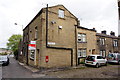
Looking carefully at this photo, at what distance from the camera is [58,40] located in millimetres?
13695

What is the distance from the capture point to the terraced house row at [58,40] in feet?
40.9

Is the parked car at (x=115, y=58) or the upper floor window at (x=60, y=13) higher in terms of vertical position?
the upper floor window at (x=60, y=13)

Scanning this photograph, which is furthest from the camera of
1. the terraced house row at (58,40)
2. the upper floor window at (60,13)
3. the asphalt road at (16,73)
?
the upper floor window at (60,13)

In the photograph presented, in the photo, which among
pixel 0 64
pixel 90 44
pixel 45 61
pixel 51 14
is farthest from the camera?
pixel 90 44

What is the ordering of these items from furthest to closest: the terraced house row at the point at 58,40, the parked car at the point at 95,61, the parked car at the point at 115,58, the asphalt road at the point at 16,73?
the parked car at the point at 115,58 → the parked car at the point at 95,61 → the terraced house row at the point at 58,40 → the asphalt road at the point at 16,73

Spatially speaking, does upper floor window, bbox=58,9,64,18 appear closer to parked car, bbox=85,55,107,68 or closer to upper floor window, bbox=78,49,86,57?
upper floor window, bbox=78,49,86,57

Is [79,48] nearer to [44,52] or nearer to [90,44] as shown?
[90,44]

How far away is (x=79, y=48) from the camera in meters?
16.3

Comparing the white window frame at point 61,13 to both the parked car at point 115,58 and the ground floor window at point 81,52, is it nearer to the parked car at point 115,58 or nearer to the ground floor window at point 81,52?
the ground floor window at point 81,52

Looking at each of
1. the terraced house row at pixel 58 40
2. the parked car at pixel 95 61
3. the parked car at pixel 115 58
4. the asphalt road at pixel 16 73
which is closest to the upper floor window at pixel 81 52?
the terraced house row at pixel 58 40

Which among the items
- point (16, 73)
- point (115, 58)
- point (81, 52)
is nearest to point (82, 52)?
point (81, 52)

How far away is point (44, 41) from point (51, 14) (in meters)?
3.78

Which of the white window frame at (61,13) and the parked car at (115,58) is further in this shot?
the parked car at (115,58)

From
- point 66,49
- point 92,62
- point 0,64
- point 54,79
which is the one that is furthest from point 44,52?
point 0,64
